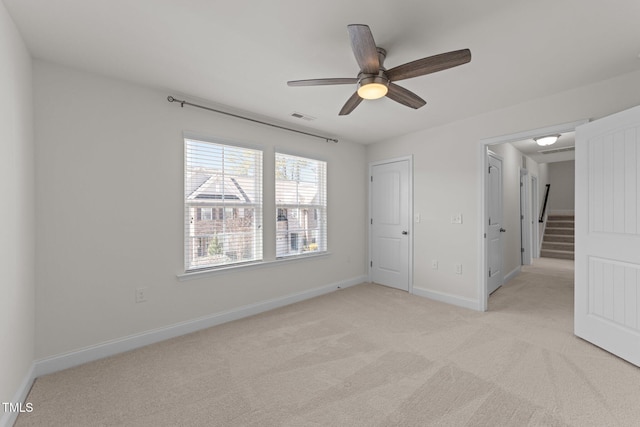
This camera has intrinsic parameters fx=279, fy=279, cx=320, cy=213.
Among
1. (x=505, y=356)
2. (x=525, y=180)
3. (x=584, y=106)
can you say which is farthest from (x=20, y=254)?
(x=525, y=180)

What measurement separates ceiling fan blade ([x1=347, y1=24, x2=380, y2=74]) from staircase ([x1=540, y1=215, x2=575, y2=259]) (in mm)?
7973

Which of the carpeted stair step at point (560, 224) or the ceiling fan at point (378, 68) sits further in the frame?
the carpeted stair step at point (560, 224)

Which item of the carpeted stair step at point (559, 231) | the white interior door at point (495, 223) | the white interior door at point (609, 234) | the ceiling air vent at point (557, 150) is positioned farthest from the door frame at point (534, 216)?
the white interior door at point (609, 234)

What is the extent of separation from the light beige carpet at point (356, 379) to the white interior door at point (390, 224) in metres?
1.38

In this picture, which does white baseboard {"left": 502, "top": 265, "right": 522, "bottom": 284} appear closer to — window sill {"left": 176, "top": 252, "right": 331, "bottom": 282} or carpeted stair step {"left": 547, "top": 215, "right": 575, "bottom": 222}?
window sill {"left": 176, "top": 252, "right": 331, "bottom": 282}

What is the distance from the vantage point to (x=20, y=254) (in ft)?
6.21

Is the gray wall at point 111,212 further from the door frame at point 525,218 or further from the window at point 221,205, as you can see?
the door frame at point 525,218

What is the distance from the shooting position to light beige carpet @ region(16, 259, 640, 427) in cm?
173

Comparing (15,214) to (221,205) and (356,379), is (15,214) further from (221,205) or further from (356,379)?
(356,379)

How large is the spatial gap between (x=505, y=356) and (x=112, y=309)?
3.49m

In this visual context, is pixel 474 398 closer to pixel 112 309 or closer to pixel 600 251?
pixel 600 251

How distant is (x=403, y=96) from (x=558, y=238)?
800cm

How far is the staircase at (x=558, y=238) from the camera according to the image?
7.17 metres

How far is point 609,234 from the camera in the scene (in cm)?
246
